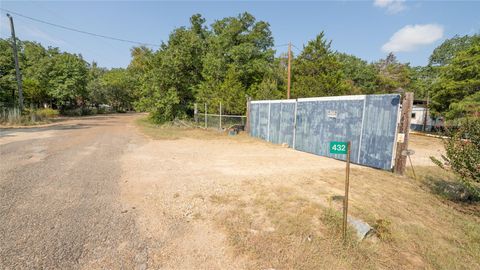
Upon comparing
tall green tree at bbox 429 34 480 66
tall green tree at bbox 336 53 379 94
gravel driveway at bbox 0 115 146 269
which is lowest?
gravel driveway at bbox 0 115 146 269

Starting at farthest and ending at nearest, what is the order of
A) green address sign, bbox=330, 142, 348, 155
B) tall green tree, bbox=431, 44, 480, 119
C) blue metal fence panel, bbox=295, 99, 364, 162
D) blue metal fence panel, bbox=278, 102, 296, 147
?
tall green tree, bbox=431, 44, 480, 119
blue metal fence panel, bbox=278, 102, 296, 147
blue metal fence panel, bbox=295, 99, 364, 162
green address sign, bbox=330, 142, 348, 155

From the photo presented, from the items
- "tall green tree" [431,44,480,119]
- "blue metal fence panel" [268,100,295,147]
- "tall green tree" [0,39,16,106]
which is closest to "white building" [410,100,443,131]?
"tall green tree" [431,44,480,119]

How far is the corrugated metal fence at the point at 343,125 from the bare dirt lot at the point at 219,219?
3.03 feet

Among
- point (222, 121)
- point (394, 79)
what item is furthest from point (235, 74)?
point (394, 79)

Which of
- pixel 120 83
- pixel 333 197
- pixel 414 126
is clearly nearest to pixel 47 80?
pixel 120 83

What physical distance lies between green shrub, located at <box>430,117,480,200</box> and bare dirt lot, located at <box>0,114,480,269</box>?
60 cm

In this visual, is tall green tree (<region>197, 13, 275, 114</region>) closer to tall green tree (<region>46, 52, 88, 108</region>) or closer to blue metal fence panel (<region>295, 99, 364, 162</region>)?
blue metal fence panel (<region>295, 99, 364, 162</region>)

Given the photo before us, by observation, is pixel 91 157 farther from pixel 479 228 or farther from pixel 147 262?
pixel 479 228

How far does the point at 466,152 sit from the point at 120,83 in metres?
48.4

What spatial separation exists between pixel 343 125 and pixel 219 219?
5.70 metres

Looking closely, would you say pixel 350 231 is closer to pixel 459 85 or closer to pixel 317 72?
pixel 317 72

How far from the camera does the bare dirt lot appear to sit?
240 centimetres

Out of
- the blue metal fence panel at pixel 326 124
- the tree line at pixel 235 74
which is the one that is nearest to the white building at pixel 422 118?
the tree line at pixel 235 74

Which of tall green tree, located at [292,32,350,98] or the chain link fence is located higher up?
tall green tree, located at [292,32,350,98]
